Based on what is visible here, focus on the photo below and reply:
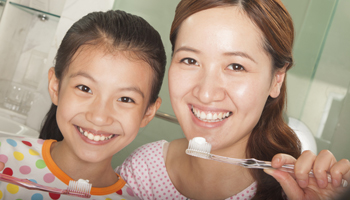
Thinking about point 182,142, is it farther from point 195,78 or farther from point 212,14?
point 212,14

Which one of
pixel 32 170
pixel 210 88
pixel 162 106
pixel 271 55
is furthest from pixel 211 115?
pixel 162 106

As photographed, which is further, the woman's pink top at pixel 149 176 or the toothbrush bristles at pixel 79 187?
the woman's pink top at pixel 149 176

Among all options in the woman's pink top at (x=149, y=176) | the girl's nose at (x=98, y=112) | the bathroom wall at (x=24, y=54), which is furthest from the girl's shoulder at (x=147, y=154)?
the bathroom wall at (x=24, y=54)

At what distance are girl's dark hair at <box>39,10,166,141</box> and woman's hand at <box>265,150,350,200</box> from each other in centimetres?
33

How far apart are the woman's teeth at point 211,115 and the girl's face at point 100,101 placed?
12 centimetres

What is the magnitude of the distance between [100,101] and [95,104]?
1 cm

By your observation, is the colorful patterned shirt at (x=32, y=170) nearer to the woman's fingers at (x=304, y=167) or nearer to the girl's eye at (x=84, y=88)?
the girl's eye at (x=84, y=88)

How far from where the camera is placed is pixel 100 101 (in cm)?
59

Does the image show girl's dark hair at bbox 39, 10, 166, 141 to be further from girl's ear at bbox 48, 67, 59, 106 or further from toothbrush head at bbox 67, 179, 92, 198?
toothbrush head at bbox 67, 179, 92, 198

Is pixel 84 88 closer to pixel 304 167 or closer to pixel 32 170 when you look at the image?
pixel 32 170

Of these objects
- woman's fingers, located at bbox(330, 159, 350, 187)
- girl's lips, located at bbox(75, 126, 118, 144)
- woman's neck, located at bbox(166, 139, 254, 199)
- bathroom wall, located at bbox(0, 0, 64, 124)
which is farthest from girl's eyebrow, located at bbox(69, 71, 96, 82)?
bathroom wall, located at bbox(0, 0, 64, 124)

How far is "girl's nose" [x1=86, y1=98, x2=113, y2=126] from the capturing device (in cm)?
58

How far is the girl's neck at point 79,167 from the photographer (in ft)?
2.19

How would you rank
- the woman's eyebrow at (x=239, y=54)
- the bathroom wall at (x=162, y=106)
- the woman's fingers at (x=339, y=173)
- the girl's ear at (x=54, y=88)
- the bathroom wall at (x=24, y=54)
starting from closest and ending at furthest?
the woman's fingers at (x=339, y=173), the woman's eyebrow at (x=239, y=54), the girl's ear at (x=54, y=88), the bathroom wall at (x=162, y=106), the bathroom wall at (x=24, y=54)
